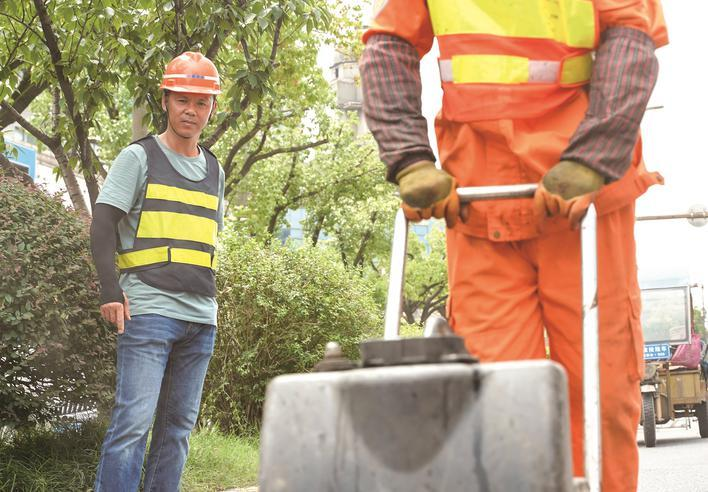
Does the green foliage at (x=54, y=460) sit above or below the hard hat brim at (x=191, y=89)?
below

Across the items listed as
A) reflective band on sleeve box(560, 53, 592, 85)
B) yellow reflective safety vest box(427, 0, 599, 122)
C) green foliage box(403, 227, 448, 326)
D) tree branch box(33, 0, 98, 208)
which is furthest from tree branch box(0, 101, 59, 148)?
green foliage box(403, 227, 448, 326)

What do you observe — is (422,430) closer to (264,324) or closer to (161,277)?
(161,277)

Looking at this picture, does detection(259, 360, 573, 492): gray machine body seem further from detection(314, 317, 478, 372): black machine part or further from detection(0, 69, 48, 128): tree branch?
detection(0, 69, 48, 128): tree branch

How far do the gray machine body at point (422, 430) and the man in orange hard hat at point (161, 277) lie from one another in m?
2.75

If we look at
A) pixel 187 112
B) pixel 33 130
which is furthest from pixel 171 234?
pixel 33 130

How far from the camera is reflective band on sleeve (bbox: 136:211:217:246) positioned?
498 cm

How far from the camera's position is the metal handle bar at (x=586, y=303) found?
243 centimetres

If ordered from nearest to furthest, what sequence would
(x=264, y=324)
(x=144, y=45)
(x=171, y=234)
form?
1. (x=171, y=234)
2. (x=144, y=45)
3. (x=264, y=324)

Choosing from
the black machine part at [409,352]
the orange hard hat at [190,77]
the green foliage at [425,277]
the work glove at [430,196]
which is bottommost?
the black machine part at [409,352]

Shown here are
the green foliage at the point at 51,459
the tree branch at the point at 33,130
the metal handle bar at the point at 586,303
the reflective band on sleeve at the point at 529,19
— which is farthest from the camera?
the tree branch at the point at 33,130

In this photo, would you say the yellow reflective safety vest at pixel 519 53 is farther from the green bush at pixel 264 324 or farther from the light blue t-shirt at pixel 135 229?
the green bush at pixel 264 324

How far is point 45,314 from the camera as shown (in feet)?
18.2

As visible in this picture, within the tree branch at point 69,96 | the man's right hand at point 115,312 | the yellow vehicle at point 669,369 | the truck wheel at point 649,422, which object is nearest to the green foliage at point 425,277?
the yellow vehicle at point 669,369

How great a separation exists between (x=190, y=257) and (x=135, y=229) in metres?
0.27
